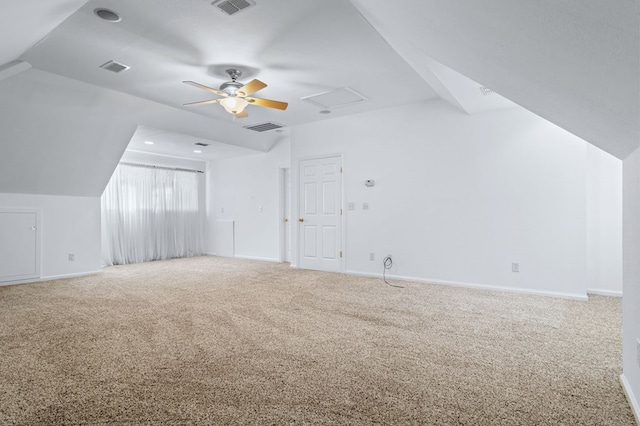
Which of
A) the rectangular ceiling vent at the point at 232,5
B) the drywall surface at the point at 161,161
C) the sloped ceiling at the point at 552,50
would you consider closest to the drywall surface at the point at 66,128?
the drywall surface at the point at 161,161

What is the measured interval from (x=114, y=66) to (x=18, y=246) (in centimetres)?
334

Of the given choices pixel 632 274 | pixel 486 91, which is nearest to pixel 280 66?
pixel 486 91

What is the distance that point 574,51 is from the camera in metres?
1.16

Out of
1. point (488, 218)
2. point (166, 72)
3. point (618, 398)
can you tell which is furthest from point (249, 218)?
point (618, 398)

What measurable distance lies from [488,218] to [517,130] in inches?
48.6

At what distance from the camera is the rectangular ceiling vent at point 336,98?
15.9 ft

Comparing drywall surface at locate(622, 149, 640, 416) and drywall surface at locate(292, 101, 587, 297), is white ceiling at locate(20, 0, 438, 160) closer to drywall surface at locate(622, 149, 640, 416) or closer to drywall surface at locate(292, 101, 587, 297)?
drywall surface at locate(292, 101, 587, 297)

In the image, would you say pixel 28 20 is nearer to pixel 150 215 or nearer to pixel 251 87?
pixel 251 87

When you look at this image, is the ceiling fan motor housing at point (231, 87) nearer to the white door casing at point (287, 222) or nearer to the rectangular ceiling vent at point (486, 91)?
the rectangular ceiling vent at point (486, 91)

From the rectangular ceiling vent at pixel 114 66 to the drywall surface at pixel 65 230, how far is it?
287 cm

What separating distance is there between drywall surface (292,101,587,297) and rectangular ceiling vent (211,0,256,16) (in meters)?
3.37

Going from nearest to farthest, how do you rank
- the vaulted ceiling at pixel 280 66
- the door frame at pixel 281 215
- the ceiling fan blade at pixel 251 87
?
the vaulted ceiling at pixel 280 66 → the ceiling fan blade at pixel 251 87 → the door frame at pixel 281 215

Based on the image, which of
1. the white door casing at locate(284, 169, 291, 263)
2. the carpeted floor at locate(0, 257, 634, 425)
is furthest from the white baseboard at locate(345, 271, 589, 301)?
the white door casing at locate(284, 169, 291, 263)

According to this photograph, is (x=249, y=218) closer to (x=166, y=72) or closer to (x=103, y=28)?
(x=166, y=72)
